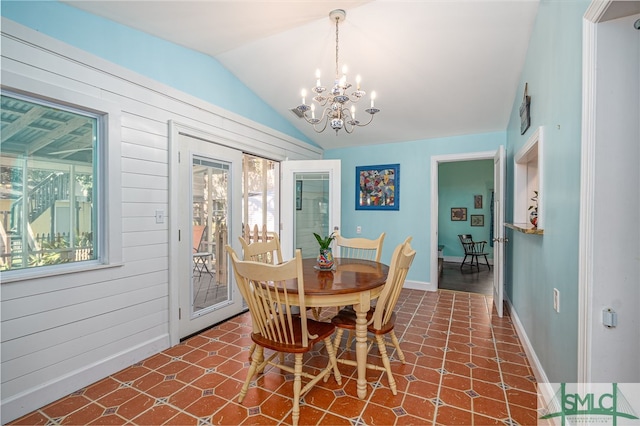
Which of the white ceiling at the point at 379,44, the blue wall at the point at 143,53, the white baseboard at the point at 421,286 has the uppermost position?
the white ceiling at the point at 379,44

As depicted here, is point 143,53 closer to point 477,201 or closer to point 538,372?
point 538,372

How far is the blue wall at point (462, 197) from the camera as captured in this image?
7.29 meters

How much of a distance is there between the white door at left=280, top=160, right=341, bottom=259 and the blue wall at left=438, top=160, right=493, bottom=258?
428 centimetres

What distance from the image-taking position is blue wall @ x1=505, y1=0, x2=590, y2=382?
1494 mm

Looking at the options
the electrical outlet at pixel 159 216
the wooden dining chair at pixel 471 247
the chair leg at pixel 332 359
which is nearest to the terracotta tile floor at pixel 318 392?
the chair leg at pixel 332 359

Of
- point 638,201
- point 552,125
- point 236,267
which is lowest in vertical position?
point 236,267

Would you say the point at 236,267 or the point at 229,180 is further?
the point at 229,180

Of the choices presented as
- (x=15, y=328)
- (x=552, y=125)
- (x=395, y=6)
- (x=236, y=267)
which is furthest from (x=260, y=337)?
(x=395, y=6)

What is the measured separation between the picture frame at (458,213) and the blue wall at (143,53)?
5590mm

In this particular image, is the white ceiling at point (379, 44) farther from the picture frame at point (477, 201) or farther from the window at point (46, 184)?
the picture frame at point (477, 201)

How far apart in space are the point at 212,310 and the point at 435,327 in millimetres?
2345

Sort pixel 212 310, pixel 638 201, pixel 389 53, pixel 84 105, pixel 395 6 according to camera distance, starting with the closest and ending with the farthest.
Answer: pixel 638 201 → pixel 84 105 → pixel 395 6 → pixel 389 53 → pixel 212 310

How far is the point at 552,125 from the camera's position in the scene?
6.35 ft

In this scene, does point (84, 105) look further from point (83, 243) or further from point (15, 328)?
point (15, 328)
